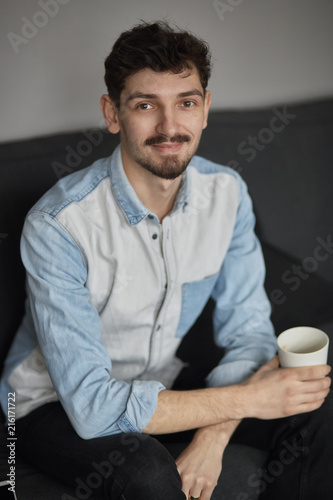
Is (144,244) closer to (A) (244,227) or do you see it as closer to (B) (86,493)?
(A) (244,227)

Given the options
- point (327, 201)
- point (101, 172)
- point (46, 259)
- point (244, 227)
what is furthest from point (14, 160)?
point (327, 201)

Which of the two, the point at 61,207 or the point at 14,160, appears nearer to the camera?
the point at 61,207

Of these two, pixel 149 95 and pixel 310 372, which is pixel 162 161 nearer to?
pixel 149 95

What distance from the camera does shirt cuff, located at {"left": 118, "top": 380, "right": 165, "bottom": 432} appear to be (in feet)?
4.09

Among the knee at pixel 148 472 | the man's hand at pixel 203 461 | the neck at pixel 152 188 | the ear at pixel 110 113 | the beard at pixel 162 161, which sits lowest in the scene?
the man's hand at pixel 203 461

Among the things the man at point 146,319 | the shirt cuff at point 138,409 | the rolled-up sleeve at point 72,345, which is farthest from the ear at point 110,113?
the shirt cuff at point 138,409

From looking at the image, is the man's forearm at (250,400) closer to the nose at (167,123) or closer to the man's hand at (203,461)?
the man's hand at (203,461)

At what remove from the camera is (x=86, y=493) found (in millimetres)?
1240

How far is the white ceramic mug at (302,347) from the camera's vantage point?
127 centimetres

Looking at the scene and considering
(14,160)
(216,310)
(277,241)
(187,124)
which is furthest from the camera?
(277,241)

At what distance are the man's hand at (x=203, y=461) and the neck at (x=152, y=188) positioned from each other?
52 cm

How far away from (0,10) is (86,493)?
4.00ft

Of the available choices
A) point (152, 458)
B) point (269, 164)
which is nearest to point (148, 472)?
point (152, 458)

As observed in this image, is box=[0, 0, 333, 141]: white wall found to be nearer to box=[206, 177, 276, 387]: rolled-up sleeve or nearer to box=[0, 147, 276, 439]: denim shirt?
box=[0, 147, 276, 439]: denim shirt
